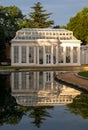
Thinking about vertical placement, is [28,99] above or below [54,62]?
above

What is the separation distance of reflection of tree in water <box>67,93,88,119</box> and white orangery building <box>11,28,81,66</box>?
1701 inches

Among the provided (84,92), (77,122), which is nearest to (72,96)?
(84,92)

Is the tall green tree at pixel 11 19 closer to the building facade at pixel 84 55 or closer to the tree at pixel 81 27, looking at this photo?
the tree at pixel 81 27

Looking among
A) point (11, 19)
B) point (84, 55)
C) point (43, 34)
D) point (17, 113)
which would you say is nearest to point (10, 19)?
point (11, 19)

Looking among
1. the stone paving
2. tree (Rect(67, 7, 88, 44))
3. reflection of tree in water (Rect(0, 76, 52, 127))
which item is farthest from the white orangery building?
reflection of tree in water (Rect(0, 76, 52, 127))

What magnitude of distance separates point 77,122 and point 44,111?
8.17 feet

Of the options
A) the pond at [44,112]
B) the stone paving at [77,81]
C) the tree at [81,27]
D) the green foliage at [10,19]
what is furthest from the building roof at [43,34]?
the pond at [44,112]

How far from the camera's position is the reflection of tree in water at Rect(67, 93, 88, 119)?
46.4 feet

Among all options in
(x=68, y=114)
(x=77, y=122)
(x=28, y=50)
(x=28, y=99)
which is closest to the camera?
(x=77, y=122)

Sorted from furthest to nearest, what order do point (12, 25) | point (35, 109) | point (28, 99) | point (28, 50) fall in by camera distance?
point (12, 25), point (28, 50), point (28, 99), point (35, 109)

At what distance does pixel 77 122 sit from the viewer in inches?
484

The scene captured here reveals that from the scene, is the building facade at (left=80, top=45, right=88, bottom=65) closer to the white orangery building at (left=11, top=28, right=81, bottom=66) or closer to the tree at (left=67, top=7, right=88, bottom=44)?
the white orangery building at (left=11, top=28, right=81, bottom=66)

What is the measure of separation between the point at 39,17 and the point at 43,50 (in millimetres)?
23949

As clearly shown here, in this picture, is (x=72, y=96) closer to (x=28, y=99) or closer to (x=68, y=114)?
(x=28, y=99)
